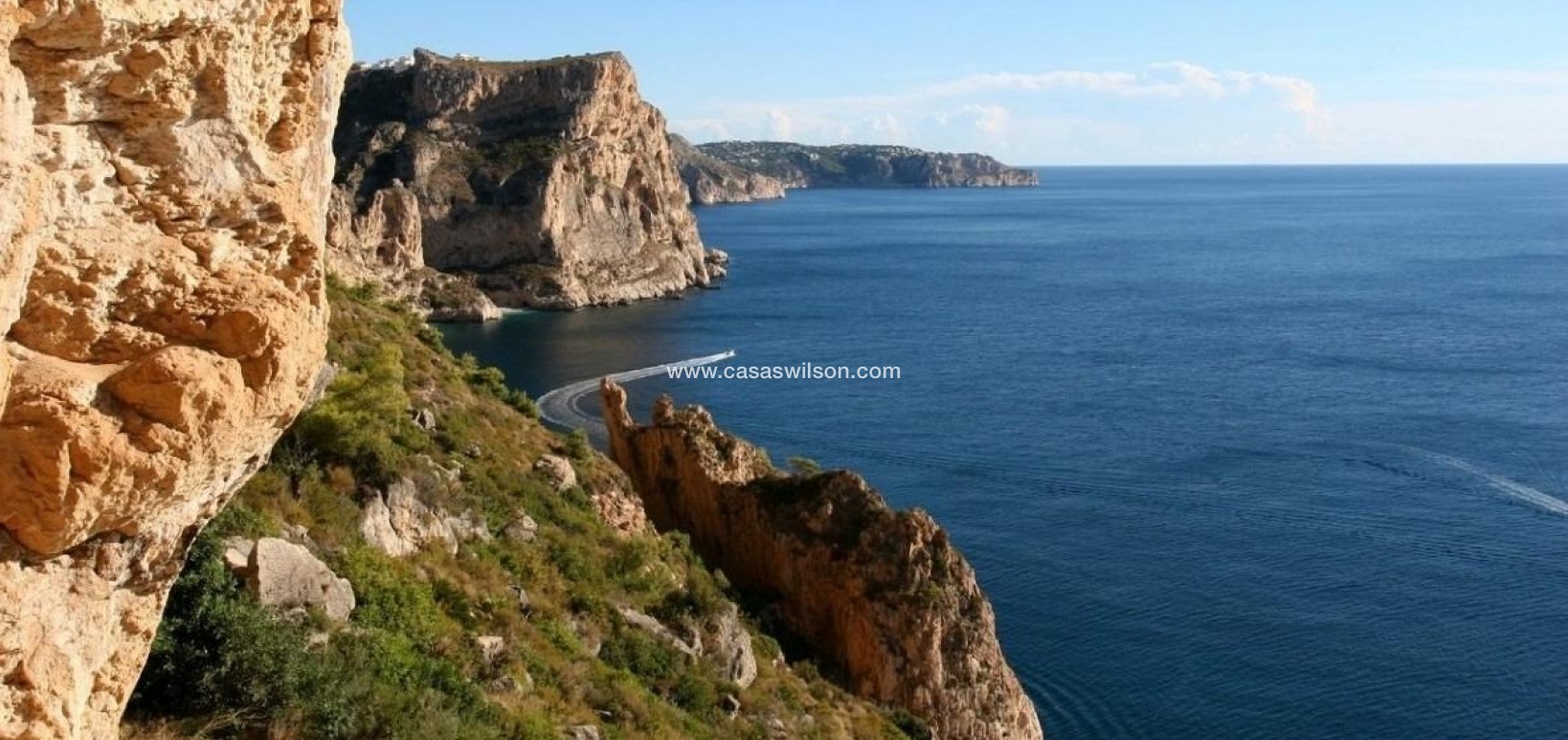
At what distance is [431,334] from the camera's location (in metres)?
35.7

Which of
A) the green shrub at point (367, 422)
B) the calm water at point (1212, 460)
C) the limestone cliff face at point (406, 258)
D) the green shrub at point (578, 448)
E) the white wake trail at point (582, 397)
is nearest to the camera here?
the green shrub at point (367, 422)

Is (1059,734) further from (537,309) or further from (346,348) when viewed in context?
(537,309)

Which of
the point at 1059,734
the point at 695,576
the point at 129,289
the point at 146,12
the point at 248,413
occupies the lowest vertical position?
the point at 1059,734

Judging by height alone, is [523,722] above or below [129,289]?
below

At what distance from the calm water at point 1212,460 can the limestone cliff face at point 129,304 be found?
3046 centimetres

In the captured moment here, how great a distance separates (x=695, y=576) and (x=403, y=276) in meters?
86.4

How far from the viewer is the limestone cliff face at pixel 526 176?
124312mm

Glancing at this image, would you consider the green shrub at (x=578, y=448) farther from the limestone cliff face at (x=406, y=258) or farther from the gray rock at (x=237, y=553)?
the limestone cliff face at (x=406, y=258)

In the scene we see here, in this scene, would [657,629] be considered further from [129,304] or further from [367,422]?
[129,304]

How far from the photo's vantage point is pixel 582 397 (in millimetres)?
75375

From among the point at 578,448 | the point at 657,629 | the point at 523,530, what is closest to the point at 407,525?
the point at 523,530

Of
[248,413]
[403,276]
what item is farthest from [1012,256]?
[248,413]

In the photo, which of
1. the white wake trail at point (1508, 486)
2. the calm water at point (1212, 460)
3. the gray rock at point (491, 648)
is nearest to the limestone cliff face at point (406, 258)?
the calm water at point (1212, 460)

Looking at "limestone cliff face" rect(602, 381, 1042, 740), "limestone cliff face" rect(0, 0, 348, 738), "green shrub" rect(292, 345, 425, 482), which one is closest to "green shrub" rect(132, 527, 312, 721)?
"limestone cliff face" rect(0, 0, 348, 738)
